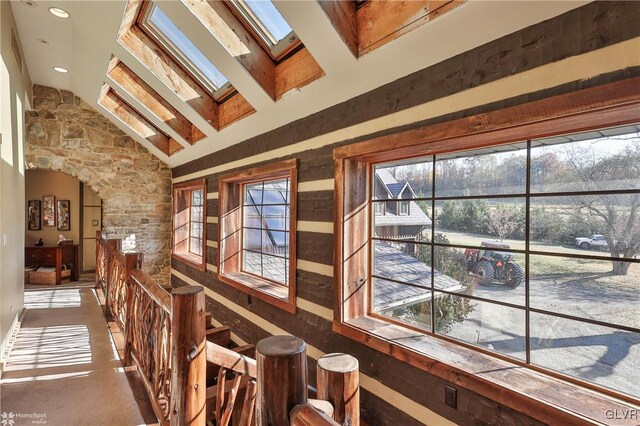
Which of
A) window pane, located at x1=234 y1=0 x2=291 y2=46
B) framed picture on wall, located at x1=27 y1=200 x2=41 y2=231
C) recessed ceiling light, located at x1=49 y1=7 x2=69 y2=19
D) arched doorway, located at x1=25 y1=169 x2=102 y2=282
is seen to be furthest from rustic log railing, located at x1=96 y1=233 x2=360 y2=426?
framed picture on wall, located at x1=27 y1=200 x2=41 y2=231

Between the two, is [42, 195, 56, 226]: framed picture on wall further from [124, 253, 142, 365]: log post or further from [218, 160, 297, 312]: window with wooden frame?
[124, 253, 142, 365]: log post

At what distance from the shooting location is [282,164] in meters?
3.10

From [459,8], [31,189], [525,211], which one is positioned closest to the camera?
[459,8]

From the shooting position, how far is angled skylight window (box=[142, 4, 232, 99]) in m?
3.09

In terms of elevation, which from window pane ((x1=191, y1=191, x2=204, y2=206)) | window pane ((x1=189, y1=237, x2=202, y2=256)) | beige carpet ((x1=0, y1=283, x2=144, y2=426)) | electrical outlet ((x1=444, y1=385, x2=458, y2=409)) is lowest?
beige carpet ((x1=0, y1=283, x2=144, y2=426))

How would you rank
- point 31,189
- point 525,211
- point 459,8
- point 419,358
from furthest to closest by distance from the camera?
point 31,189 → point 419,358 → point 525,211 → point 459,8

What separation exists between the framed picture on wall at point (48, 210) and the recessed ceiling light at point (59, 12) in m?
5.78

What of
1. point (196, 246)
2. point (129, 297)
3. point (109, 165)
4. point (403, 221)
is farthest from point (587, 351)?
point (109, 165)

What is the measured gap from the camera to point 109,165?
19.6 feet

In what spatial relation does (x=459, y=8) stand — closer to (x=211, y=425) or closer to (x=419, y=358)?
(x=419, y=358)

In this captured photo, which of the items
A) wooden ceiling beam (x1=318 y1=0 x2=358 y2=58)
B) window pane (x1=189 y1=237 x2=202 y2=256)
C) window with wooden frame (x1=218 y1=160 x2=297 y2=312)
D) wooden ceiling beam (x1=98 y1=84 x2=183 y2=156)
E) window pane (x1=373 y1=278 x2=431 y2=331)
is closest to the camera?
wooden ceiling beam (x1=318 y1=0 x2=358 y2=58)

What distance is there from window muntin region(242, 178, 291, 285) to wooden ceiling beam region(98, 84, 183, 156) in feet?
7.17

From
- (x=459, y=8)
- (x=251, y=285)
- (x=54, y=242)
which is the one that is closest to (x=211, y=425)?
(x=251, y=285)

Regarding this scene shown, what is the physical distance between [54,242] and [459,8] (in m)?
9.48
